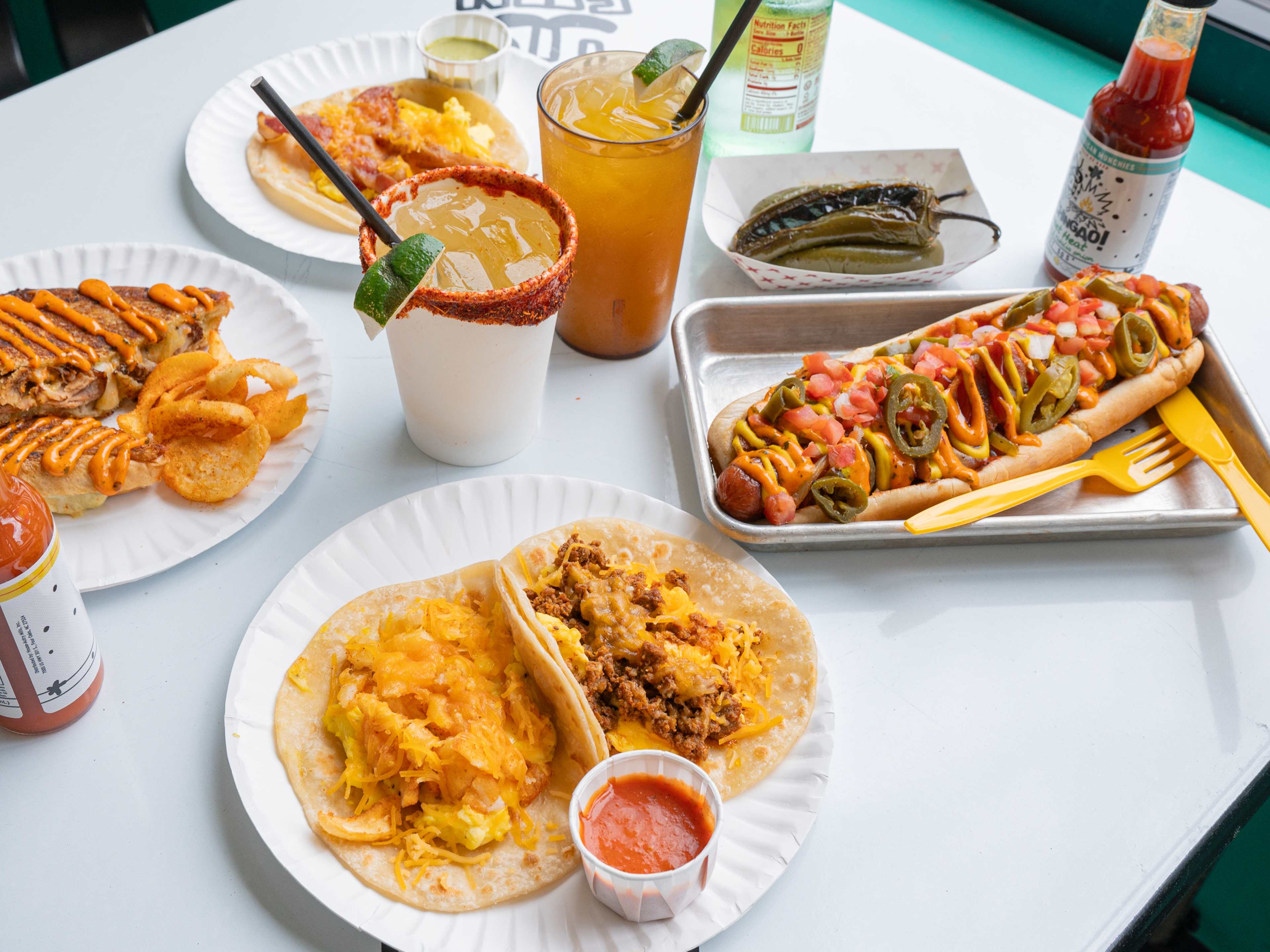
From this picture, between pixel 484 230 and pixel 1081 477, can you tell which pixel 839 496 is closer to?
pixel 1081 477

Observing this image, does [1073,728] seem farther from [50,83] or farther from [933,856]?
[50,83]

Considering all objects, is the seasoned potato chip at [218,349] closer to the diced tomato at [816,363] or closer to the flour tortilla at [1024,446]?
the flour tortilla at [1024,446]

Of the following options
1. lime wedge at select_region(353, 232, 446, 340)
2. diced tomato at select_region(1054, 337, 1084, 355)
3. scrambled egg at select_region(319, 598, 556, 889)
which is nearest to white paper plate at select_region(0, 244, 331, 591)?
scrambled egg at select_region(319, 598, 556, 889)

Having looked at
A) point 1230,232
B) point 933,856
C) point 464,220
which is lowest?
point 933,856

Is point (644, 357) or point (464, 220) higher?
point (464, 220)

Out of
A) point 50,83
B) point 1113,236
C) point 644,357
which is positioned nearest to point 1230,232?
point 1113,236

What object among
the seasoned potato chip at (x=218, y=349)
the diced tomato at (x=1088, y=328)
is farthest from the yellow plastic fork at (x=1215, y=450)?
the seasoned potato chip at (x=218, y=349)
